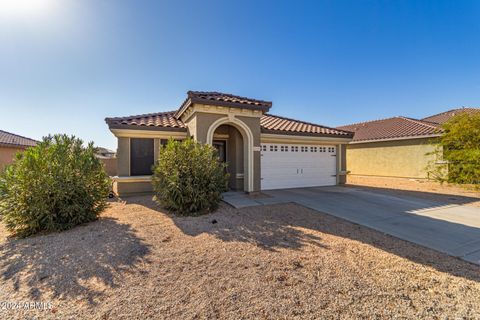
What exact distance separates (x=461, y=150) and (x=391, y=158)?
5.36 metres

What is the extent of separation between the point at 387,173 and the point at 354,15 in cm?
1350

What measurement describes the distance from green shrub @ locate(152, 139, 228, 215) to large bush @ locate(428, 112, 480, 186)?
14.4 meters

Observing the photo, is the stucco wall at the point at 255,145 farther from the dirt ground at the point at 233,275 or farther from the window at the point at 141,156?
the window at the point at 141,156

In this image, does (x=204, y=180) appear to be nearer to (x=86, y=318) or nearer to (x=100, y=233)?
(x=100, y=233)

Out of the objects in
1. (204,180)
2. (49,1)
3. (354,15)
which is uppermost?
(354,15)

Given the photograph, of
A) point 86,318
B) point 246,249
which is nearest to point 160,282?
point 86,318

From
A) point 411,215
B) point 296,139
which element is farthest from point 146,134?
point 411,215

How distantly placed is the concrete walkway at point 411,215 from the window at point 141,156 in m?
4.34

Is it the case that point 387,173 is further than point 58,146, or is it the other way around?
point 387,173

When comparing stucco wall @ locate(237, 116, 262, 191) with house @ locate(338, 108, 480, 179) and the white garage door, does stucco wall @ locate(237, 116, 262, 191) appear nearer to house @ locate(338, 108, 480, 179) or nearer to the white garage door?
the white garage door

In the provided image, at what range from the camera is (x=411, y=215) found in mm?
6676

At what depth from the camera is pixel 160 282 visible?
10.2 ft

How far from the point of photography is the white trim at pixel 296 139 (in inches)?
440

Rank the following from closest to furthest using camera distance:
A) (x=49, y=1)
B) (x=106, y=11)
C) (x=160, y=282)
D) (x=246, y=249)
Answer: (x=160, y=282) < (x=246, y=249) < (x=49, y=1) < (x=106, y=11)
